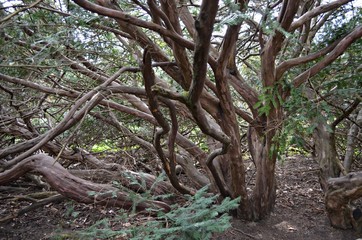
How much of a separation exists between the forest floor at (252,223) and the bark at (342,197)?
131mm

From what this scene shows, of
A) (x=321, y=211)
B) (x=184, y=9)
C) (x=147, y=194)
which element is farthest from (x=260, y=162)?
(x=184, y=9)

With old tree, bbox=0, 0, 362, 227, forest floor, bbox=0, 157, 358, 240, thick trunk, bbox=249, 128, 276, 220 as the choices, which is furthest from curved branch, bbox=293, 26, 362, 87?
forest floor, bbox=0, 157, 358, 240

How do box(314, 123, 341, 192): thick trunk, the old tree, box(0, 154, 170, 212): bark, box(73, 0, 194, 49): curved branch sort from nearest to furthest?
box(73, 0, 194, 49): curved branch → the old tree → box(0, 154, 170, 212): bark → box(314, 123, 341, 192): thick trunk

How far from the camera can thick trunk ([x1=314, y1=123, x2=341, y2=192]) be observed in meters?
4.00

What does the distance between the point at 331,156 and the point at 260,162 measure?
98cm

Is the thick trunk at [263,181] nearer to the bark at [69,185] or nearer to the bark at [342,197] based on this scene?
the bark at [342,197]

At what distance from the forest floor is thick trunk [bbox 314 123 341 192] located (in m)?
0.39

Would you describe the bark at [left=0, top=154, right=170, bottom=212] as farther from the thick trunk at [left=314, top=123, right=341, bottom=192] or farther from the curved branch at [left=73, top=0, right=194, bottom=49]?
the thick trunk at [left=314, top=123, right=341, bottom=192]

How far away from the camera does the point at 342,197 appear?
3441 mm

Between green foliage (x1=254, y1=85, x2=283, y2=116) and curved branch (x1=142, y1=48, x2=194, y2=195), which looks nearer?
curved branch (x1=142, y1=48, x2=194, y2=195)

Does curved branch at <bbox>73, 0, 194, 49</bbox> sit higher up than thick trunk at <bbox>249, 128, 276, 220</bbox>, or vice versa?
curved branch at <bbox>73, 0, 194, 49</bbox>

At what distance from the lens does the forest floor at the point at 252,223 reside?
369cm

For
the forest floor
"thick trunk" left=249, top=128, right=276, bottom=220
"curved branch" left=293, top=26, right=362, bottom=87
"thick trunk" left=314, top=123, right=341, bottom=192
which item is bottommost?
the forest floor

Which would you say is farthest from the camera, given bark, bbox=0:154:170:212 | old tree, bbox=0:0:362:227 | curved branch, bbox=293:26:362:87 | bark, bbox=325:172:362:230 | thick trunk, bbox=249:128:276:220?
thick trunk, bbox=249:128:276:220
